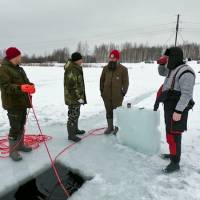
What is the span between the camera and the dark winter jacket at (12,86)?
3.61m

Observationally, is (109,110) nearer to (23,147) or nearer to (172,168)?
(23,147)

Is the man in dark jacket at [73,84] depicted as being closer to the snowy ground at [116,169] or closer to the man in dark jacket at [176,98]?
the snowy ground at [116,169]

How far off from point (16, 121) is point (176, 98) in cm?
233

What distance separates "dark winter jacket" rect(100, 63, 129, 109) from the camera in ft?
16.0

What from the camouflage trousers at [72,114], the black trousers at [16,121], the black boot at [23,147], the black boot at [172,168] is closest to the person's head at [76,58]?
the camouflage trousers at [72,114]

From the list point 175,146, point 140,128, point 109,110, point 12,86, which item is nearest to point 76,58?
point 109,110

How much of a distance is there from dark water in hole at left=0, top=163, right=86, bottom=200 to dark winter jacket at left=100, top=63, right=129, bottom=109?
1777mm

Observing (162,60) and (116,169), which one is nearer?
(116,169)

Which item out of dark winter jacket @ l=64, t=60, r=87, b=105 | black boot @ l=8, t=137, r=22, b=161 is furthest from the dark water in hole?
dark winter jacket @ l=64, t=60, r=87, b=105

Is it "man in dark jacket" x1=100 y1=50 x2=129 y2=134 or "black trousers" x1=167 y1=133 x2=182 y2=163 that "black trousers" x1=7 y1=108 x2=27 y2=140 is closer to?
"man in dark jacket" x1=100 y1=50 x2=129 y2=134

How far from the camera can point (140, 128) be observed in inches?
162

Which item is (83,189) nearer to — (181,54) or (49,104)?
(181,54)

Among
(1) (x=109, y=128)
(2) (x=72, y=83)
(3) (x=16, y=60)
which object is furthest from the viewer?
(1) (x=109, y=128)

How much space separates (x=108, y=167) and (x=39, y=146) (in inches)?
54.9
